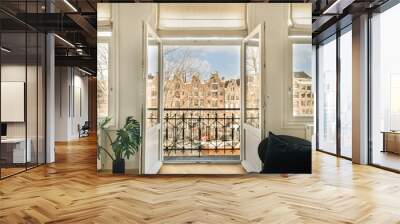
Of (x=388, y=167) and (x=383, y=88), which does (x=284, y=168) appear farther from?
(x=383, y=88)

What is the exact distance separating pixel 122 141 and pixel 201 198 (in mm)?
1731

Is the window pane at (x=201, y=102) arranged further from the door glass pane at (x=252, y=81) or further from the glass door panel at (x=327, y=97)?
the glass door panel at (x=327, y=97)

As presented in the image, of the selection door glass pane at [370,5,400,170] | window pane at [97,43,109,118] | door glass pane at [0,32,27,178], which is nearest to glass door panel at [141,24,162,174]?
window pane at [97,43,109,118]

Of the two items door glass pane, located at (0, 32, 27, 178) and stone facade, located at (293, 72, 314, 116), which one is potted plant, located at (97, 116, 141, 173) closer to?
door glass pane, located at (0, 32, 27, 178)

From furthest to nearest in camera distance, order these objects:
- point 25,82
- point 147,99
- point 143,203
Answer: point 25,82, point 147,99, point 143,203

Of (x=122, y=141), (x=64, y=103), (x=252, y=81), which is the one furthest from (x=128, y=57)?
(x=64, y=103)

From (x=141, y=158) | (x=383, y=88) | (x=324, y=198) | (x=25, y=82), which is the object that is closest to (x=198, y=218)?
(x=324, y=198)

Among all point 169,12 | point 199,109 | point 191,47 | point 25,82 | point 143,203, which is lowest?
point 143,203

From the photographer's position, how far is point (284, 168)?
17.6ft

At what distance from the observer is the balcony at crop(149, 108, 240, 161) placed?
5.27 metres

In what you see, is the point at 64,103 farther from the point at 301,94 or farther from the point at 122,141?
the point at 301,94

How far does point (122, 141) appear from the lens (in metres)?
5.22

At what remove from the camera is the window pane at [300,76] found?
5.26 meters

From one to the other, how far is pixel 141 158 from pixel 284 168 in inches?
85.5
